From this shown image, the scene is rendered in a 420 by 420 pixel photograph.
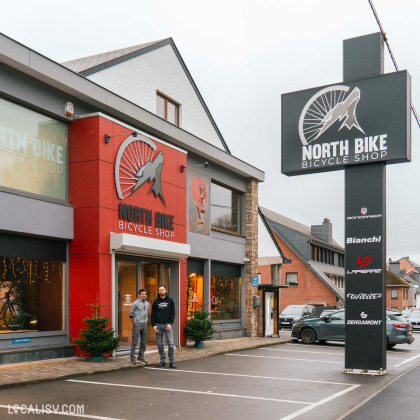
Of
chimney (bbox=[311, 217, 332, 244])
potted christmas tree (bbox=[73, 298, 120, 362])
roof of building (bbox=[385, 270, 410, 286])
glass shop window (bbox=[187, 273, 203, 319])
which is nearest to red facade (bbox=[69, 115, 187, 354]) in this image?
potted christmas tree (bbox=[73, 298, 120, 362])

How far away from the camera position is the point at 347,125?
13484 mm

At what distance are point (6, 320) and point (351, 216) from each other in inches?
320

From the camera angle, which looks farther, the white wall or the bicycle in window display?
the white wall

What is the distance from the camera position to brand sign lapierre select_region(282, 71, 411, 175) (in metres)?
12.9

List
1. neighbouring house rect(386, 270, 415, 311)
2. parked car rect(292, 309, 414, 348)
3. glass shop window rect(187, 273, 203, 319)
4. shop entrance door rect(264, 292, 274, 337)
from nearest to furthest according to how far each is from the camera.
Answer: glass shop window rect(187, 273, 203, 319) < parked car rect(292, 309, 414, 348) < shop entrance door rect(264, 292, 274, 337) < neighbouring house rect(386, 270, 415, 311)

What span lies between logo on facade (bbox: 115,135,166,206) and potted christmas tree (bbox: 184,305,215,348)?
376cm

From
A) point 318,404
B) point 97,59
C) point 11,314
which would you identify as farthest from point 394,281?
point 318,404

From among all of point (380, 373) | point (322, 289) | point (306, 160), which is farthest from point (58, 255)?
point (322, 289)

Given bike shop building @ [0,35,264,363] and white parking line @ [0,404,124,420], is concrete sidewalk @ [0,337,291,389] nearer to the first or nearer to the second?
bike shop building @ [0,35,264,363]

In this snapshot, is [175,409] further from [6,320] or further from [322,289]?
[322,289]

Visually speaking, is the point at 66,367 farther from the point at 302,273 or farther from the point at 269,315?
the point at 302,273

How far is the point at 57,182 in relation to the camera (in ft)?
48.4

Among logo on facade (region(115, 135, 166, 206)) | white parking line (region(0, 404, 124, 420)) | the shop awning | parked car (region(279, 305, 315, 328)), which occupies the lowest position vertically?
parked car (region(279, 305, 315, 328))

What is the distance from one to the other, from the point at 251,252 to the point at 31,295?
11956mm
